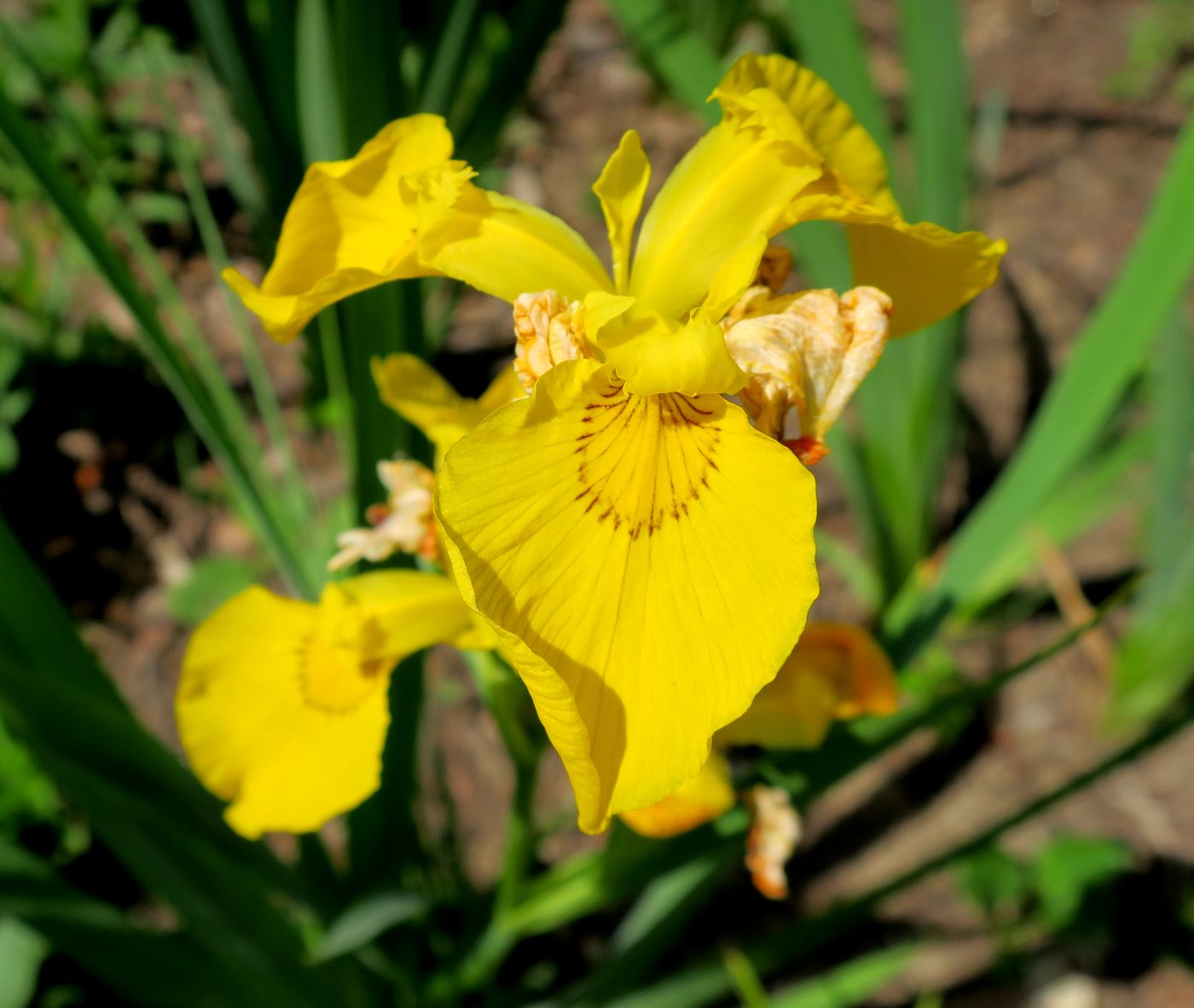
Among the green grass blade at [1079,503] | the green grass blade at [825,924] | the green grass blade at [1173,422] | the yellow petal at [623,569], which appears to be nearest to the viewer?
the yellow petal at [623,569]

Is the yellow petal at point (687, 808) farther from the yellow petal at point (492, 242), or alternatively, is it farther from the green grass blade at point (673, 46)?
the green grass blade at point (673, 46)

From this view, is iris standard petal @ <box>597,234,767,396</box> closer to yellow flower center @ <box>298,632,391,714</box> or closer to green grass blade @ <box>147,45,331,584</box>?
yellow flower center @ <box>298,632,391,714</box>

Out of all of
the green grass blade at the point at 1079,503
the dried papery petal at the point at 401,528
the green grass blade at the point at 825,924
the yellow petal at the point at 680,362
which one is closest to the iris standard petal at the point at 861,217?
the yellow petal at the point at 680,362

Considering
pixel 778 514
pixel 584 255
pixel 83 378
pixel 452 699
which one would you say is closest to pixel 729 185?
pixel 584 255

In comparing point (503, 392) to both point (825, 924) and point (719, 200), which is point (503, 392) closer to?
point (719, 200)

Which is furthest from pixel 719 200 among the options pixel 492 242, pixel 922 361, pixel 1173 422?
pixel 1173 422

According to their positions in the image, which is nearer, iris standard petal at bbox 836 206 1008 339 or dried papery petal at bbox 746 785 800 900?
iris standard petal at bbox 836 206 1008 339

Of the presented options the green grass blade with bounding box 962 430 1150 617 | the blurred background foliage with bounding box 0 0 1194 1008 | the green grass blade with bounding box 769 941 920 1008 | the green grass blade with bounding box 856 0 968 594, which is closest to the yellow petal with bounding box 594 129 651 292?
the blurred background foliage with bounding box 0 0 1194 1008
